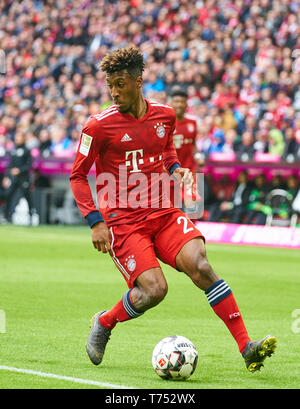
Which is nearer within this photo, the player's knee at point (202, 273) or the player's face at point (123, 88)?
the player's knee at point (202, 273)

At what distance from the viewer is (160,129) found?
7156 millimetres

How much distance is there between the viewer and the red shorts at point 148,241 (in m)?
6.75

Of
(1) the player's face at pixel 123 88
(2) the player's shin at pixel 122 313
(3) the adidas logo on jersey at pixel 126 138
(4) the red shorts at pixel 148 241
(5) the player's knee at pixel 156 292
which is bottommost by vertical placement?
(2) the player's shin at pixel 122 313

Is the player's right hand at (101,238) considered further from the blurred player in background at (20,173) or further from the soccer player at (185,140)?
the blurred player in background at (20,173)

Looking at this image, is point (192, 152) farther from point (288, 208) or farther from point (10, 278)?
point (288, 208)

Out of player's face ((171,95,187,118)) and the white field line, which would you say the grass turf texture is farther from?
player's face ((171,95,187,118))

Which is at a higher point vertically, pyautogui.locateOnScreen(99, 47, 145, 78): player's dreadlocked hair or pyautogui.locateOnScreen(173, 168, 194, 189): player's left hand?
pyautogui.locateOnScreen(99, 47, 145, 78): player's dreadlocked hair

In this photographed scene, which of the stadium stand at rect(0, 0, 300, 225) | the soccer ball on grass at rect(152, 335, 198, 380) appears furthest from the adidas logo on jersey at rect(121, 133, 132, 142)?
the stadium stand at rect(0, 0, 300, 225)

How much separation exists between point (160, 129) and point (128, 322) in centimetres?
281

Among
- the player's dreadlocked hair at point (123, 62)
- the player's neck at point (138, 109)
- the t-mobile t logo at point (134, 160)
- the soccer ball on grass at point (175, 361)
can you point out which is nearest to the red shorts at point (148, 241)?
the t-mobile t logo at point (134, 160)

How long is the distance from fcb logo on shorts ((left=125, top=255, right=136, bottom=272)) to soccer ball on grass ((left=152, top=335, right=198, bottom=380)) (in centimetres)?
64

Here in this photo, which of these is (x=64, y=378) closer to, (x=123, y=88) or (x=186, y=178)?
(x=186, y=178)

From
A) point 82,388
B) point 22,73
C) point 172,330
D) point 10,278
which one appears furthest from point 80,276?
point 22,73

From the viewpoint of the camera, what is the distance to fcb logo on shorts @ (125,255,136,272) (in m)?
6.73
